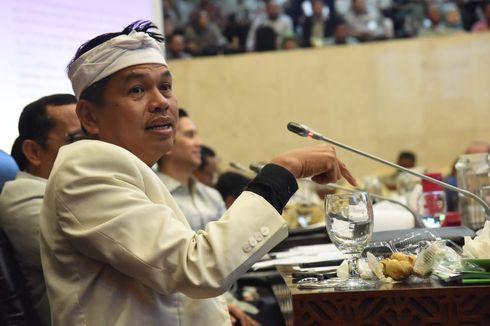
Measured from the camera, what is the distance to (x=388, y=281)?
4.79 feet

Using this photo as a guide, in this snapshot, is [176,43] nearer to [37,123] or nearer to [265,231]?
[37,123]

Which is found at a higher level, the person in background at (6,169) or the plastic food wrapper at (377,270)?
the plastic food wrapper at (377,270)

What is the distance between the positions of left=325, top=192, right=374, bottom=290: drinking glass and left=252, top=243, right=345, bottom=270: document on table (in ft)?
1.16

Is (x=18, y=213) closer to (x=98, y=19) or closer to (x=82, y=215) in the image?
(x=82, y=215)

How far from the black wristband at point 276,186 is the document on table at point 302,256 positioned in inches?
17.3

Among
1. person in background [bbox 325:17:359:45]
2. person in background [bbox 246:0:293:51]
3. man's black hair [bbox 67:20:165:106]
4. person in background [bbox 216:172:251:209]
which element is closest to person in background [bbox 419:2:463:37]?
person in background [bbox 325:17:359:45]

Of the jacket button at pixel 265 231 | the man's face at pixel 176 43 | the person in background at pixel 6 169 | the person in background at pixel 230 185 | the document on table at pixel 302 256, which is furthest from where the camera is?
the man's face at pixel 176 43

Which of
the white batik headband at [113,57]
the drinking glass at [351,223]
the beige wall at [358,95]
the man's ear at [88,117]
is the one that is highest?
the white batik headband at [113,57]

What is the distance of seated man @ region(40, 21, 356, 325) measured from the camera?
4.60ft

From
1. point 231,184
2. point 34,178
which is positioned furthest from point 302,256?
point 231,184

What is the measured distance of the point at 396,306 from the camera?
134cm

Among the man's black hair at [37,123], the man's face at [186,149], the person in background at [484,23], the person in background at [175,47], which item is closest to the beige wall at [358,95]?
the person in background at [175,47]

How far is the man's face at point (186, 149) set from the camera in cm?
377

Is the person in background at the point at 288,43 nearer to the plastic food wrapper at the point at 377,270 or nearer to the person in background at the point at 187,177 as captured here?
the person in background at the point at 187,177
